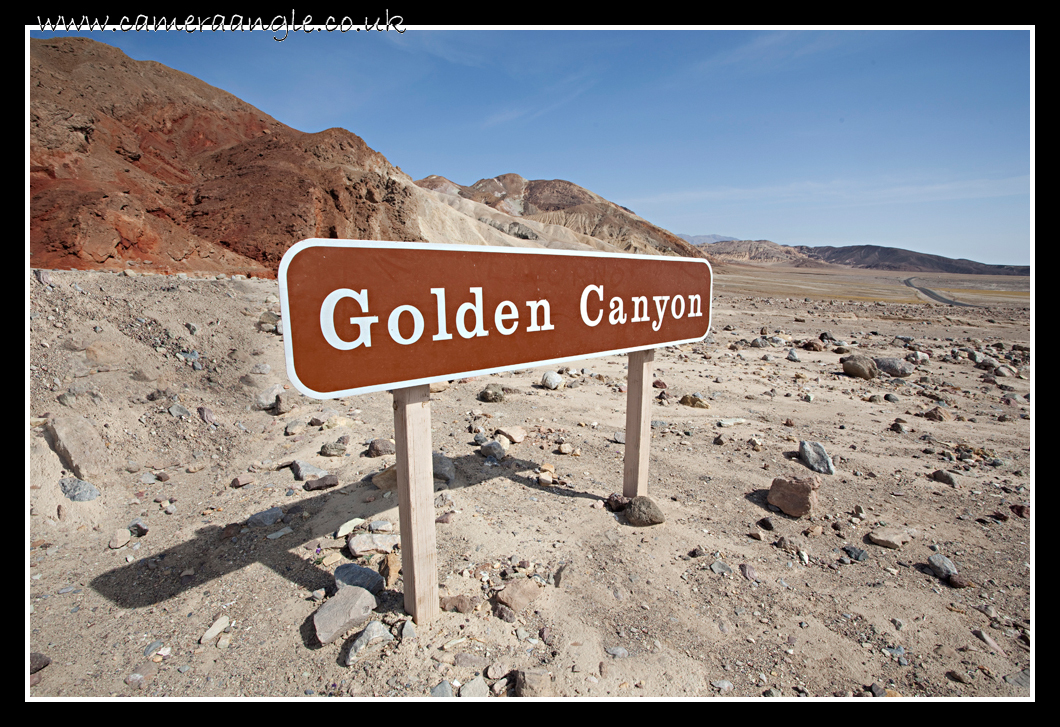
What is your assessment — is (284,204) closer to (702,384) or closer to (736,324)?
(736,324)

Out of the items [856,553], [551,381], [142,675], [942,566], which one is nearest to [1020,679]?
[942,566]

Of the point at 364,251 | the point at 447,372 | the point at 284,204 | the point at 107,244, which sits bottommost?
the point at 447,372

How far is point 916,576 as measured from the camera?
105 inches

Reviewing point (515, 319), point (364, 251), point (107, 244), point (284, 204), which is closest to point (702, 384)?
point (515, 319)

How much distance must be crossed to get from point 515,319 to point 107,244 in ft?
60.8

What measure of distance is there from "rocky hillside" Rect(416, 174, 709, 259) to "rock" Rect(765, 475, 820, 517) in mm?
48120

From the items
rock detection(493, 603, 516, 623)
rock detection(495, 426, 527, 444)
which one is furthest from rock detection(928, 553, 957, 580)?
rock detection(495, 426, 527, 444)

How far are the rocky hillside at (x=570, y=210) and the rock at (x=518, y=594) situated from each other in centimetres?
4955

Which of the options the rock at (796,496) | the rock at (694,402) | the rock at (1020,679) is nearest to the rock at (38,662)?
the rock at (796,496)

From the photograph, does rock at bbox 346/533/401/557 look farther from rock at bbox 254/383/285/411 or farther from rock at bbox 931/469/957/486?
rock at bbox 931/469/957/486

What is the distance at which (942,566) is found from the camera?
8.82 feet

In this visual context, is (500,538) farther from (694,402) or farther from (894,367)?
(894,367)

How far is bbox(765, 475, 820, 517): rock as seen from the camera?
3.21 m

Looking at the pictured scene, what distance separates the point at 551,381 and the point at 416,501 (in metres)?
3.72
